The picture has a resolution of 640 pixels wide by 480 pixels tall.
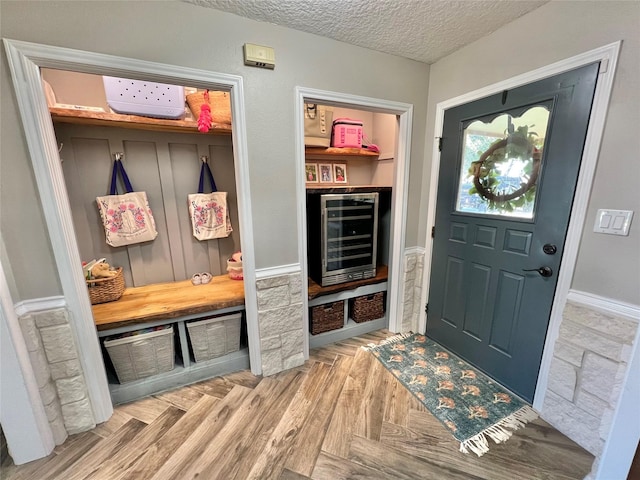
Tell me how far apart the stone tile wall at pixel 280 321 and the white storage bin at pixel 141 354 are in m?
0.65

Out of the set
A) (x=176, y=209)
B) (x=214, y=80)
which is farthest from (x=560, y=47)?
(x=176, y=209)

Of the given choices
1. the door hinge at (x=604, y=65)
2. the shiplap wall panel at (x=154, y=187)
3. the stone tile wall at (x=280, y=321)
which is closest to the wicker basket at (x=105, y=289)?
the shiplap wall panel at (x=154, y=187)

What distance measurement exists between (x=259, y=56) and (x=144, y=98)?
33.1 inches

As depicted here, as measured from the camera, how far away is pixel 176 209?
2.17 m

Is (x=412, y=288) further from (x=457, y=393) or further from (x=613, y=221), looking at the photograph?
(x=613, y=221)

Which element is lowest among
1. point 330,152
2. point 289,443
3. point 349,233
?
point 289,443

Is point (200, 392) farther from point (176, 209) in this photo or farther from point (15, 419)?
point (176, 209)

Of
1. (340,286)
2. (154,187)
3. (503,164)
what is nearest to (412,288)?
(340,286)

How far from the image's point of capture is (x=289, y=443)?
1448 mm

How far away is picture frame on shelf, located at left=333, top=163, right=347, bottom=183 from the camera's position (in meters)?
2.79

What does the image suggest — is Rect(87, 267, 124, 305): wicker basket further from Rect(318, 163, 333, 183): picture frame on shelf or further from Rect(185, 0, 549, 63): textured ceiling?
Rect(318, 163, 333, 183): picture frame on shelf

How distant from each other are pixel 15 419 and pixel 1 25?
1.85 metres

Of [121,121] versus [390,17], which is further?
[121,121]

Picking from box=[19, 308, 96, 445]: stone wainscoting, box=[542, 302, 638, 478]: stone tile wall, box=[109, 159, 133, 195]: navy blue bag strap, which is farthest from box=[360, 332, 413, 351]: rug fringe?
box=[109, 159, 133, 195]: navy blue bag strap
